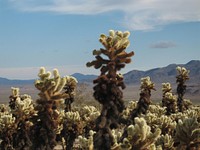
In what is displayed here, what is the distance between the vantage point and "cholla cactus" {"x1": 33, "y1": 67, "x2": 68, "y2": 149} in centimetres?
2391

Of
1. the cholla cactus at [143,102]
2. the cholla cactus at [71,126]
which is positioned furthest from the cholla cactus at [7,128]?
the cholla cactus at [143,102]

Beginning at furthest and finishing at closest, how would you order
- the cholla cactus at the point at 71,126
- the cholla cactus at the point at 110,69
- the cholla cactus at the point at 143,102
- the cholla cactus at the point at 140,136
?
the cholla cactus at the point at 71,126, the cholla cactus at the point at 143,102, the cholla cactus at the point at 110,69, the cholla cactus at the point at 140,136

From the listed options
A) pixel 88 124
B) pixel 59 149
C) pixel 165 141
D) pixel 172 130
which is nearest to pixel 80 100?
pixel 59 149

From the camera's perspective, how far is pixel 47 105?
79.6 feet

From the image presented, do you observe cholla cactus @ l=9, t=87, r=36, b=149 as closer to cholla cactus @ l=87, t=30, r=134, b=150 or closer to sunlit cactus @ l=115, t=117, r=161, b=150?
cholla cactus @ l=87, t=30, r=134, b=150

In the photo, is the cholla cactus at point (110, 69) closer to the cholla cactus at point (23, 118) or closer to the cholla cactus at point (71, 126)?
the cholla cactus at point (23, 118)

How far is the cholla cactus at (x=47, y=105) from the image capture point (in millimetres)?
23906

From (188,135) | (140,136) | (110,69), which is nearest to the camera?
(140,136)

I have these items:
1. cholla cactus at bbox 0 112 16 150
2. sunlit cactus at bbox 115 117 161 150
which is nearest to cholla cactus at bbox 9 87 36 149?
cholla cactus at bbox 0 112 16 150

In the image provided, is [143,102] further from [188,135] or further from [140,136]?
[140,136]

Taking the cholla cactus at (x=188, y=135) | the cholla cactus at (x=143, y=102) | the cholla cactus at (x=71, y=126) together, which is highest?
the cholla cactus at (x=143, y=102)

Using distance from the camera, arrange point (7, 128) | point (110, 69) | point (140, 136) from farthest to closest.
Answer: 1. point (7, 128)
2. point (110, 69)
3. point (140, 136)

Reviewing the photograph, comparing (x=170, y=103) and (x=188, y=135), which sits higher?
(x=170, y=103)

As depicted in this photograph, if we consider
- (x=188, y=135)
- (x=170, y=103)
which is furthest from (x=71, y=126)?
(x=188, y=135)
